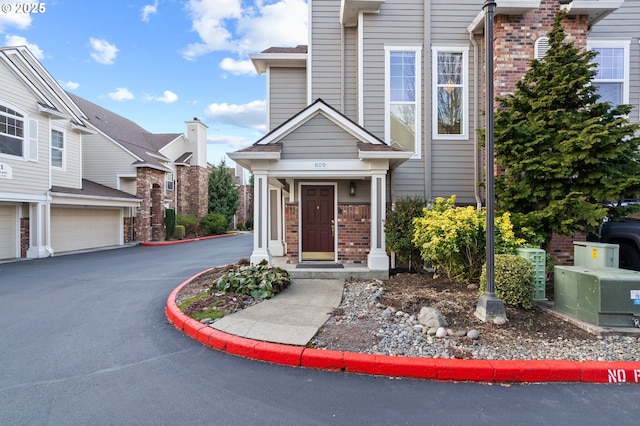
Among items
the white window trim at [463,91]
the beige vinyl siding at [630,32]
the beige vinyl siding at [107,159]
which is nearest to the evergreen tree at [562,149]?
the white window trim at [463,91]

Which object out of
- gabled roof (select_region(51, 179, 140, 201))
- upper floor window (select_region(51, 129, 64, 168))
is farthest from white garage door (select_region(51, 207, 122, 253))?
upper floor window (select_region(51, 129, 64, 168))

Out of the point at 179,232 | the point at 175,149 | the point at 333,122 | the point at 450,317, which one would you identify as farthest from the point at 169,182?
the point at 450,317

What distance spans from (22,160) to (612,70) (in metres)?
19.8

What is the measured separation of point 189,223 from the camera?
2452 centimetres

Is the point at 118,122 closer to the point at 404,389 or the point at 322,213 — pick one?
the point at 322,213

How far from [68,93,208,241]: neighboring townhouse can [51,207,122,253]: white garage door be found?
1.22 metres

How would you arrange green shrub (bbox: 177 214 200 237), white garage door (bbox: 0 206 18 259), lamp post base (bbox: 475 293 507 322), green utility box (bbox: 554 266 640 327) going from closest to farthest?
green utility box (bbox: 554 266 640 327) < lamp post base (bbox: 475 293 507 322) < white garage door (bbox: 0 206 18 259) < green shrub (bbox: 177 214 200 237)

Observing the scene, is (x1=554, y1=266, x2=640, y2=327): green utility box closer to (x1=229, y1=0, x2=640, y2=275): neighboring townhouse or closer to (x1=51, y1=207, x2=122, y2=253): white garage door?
(x1=229, y1=0, x2=640, y2=275): neighboring townhouse

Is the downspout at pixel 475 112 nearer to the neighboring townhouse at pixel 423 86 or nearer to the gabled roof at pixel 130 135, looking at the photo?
the neighboring townhouse at pixel 423 86

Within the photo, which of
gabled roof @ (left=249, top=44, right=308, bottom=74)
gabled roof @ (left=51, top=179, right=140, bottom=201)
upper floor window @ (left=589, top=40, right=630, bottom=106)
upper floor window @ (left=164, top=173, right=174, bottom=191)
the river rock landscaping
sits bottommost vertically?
the river rock landscaping

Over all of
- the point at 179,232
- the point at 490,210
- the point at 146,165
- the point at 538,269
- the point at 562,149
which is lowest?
the point at 179,232

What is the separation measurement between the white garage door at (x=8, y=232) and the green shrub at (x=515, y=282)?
16.7 metres

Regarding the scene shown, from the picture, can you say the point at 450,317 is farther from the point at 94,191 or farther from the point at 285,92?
the point at 94,191

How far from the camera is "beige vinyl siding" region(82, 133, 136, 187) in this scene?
1920 centimetres
